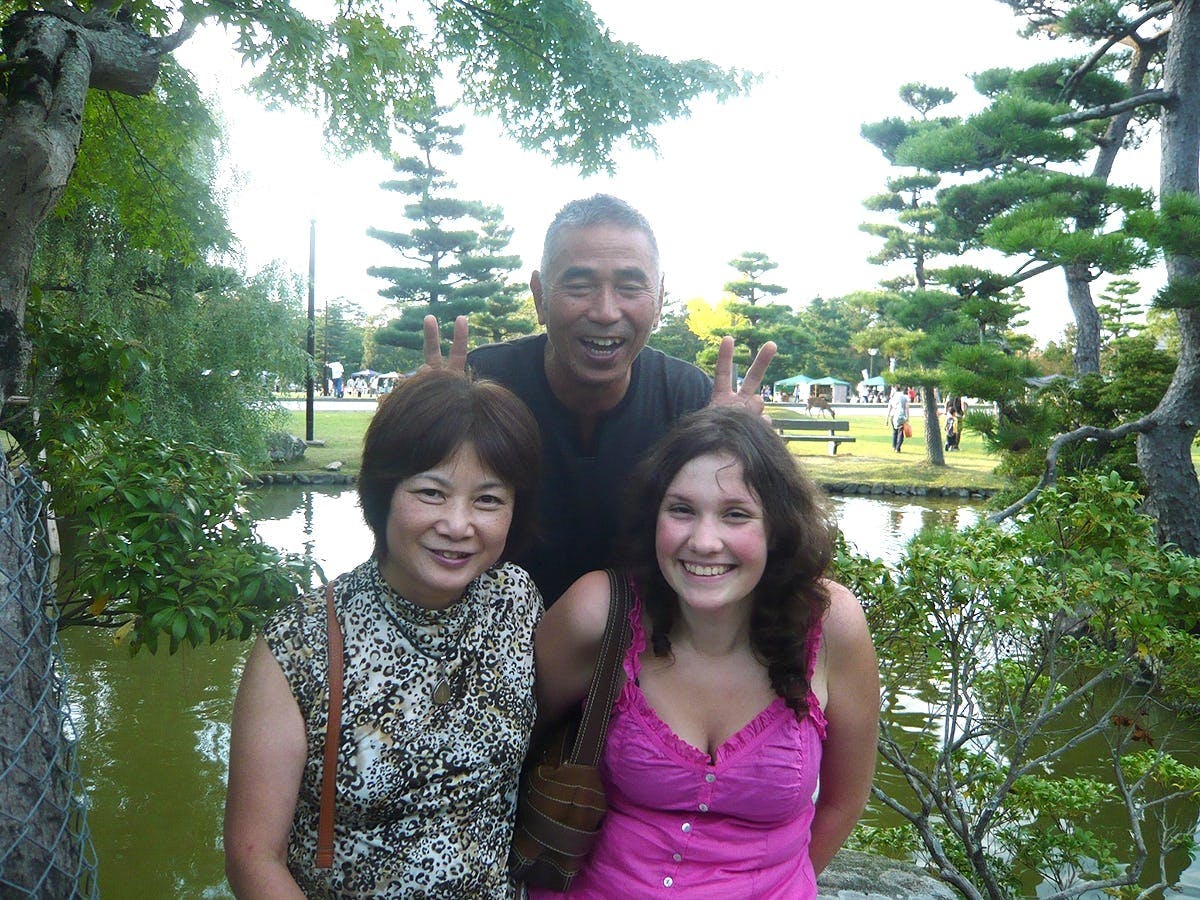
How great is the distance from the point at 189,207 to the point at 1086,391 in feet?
23.0

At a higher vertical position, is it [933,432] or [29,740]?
[933,432]

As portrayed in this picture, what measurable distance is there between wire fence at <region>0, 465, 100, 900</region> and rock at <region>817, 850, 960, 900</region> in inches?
78.6

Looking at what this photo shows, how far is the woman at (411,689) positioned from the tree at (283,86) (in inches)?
30.5

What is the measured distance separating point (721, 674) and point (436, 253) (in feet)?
81.7

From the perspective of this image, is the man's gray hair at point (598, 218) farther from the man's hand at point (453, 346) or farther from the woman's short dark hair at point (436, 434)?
the woman's short dark hair at point (436, 434)

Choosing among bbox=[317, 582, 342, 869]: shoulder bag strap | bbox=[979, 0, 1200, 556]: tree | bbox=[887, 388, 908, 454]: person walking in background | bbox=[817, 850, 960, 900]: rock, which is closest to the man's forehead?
bbox=[317, 582, 342, 869]: shoulder bag strap

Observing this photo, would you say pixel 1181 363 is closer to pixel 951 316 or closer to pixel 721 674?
pixel 951 316

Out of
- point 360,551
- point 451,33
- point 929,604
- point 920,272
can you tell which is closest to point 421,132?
point 920,272

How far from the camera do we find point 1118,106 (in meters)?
6.53

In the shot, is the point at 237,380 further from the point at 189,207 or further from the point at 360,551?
the point at 189,207

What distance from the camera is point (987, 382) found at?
20.0 ft

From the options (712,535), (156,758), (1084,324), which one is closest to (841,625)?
(712,535)

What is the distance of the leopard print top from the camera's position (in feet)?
4.81

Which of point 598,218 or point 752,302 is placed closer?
point 598,218
